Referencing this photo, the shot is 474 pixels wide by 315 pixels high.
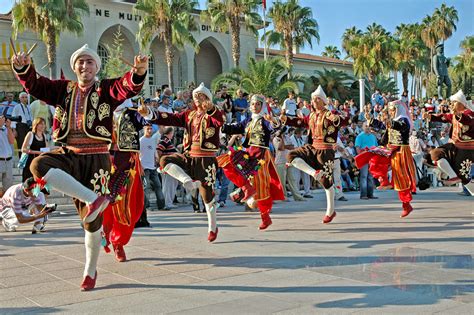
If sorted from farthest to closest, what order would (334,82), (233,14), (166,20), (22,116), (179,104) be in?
(334,82)
(233,14)
(166,20)
(179,104)
(22,116)

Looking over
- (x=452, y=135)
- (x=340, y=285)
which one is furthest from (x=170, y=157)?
(x=452, y=135)

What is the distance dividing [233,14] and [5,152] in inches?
933

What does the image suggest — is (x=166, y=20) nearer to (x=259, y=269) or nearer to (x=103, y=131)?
(x=103, y=131)

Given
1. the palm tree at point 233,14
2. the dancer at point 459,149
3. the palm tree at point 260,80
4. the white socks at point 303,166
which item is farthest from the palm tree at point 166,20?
the dancer at point 459,149

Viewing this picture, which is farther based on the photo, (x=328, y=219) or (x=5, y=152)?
(x=5, y=152)

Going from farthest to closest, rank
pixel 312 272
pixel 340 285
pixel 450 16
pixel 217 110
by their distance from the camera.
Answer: pixel 450 16, pixel 217 110, pixel 312 272, pixel 340 285

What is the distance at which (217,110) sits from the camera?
7875 millimetres

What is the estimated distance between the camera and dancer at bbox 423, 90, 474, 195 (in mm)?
9373

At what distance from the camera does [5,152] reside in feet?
38.4

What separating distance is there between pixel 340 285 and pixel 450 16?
56.4 m

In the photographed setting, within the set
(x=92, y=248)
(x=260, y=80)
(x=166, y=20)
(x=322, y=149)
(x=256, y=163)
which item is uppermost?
(x=166, y=20)

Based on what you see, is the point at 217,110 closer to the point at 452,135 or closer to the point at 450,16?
the point at 452,135

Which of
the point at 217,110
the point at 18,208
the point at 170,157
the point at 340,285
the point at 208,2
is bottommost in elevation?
the point at 340,285

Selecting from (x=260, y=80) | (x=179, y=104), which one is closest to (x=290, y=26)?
(x=260, y=80)
